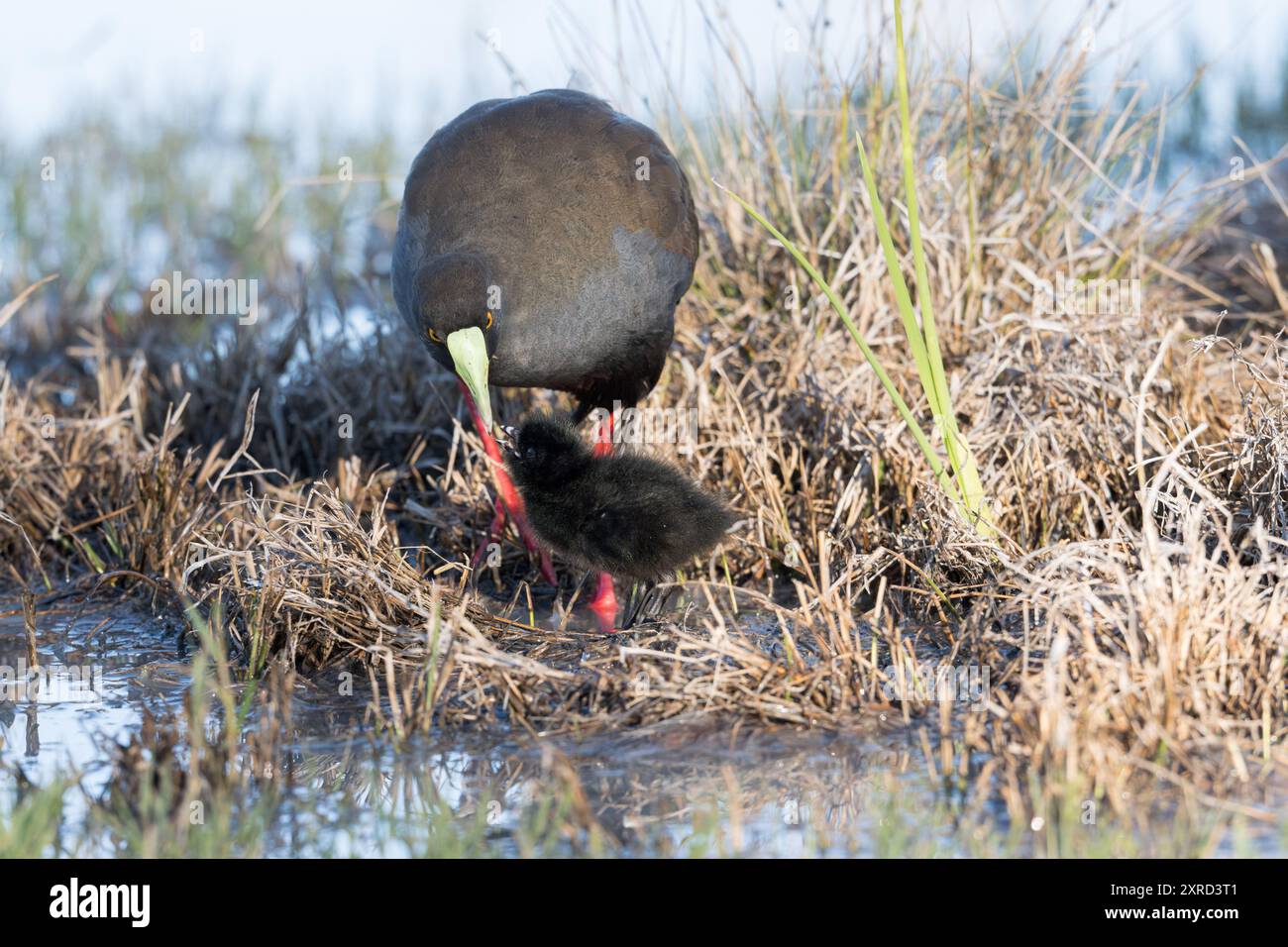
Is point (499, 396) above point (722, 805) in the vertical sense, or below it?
above

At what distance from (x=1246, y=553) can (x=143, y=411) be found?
3.69m

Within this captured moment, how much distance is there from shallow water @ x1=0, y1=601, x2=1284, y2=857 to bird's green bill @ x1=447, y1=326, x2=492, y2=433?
95cm

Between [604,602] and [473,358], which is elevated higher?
[473,358]

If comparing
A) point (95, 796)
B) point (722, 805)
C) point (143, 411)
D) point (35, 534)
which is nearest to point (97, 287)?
point (143, 411)

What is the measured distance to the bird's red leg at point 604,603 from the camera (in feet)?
13.5

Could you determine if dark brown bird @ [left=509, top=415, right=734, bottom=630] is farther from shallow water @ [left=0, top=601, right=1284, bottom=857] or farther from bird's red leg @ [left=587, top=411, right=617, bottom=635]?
shallow water @ [left=0, top=601, right=1284, bottom=857]

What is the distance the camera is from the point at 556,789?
2850mm

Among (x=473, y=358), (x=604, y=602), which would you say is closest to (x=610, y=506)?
(x=604, y=602)

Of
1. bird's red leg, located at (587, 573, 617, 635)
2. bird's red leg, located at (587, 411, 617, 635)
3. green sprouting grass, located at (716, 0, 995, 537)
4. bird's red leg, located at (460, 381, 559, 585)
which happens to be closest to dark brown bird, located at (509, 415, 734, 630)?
bird's red leg, located at (587, 411, 617, 635)

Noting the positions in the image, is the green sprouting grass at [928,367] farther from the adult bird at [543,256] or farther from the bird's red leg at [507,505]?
the bird's red leg at [507,505]

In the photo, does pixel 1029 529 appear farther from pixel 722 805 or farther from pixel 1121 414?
pixel 722 805

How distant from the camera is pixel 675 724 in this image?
123 inches

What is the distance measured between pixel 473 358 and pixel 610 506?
2.17 ft

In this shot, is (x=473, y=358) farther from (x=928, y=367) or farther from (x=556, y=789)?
(x=556, y=789)
